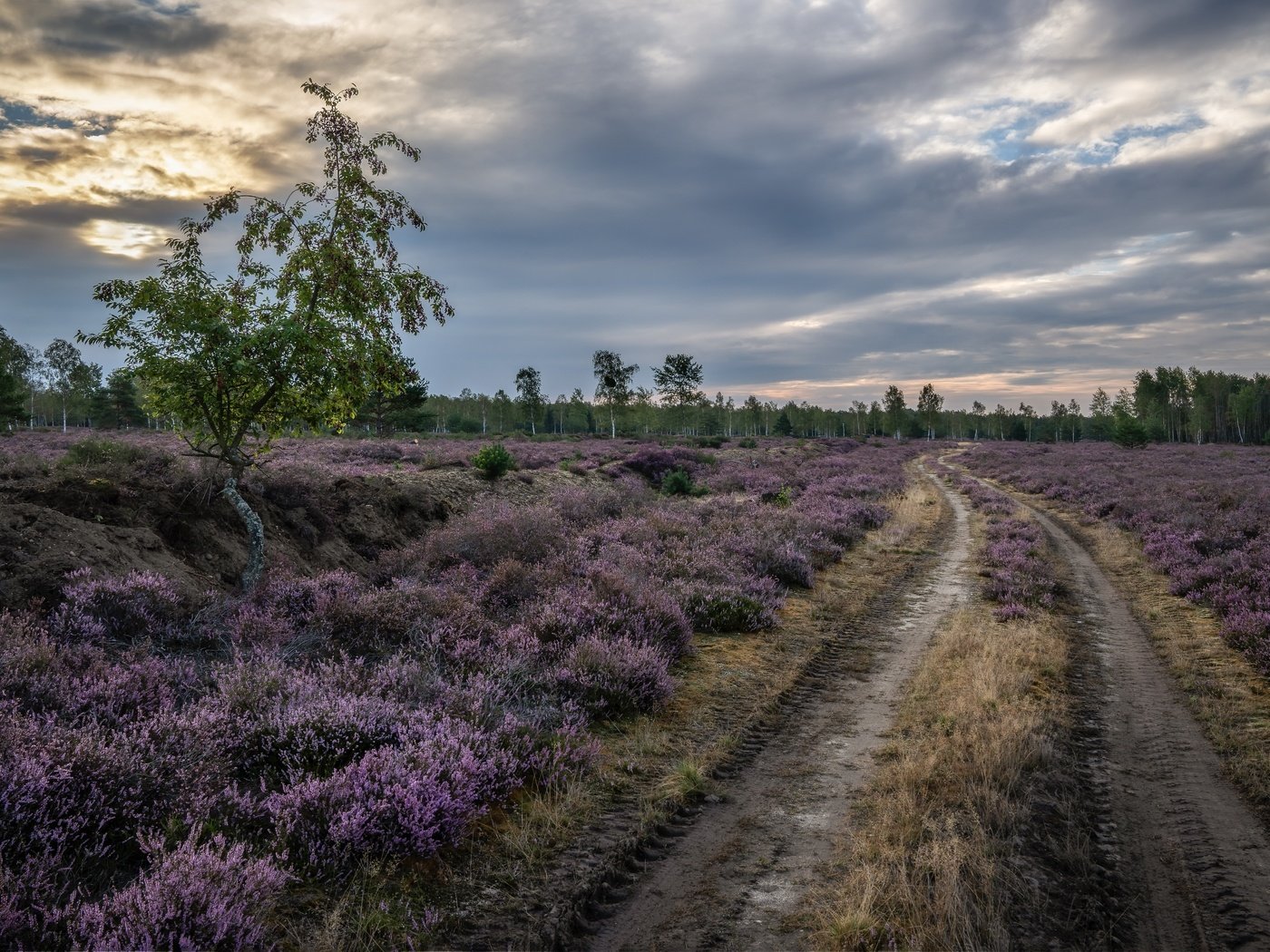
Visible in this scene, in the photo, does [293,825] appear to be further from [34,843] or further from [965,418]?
[965,418]

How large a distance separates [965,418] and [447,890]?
197 metres

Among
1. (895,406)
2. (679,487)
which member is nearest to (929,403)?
(895,406)

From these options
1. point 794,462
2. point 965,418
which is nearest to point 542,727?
point 794,462

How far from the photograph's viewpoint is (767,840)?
496 centimetres

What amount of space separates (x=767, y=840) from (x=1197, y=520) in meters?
20.6

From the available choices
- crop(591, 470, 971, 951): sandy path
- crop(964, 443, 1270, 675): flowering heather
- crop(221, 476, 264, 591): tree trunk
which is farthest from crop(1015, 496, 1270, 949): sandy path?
crop(221, 476, 264, 591): tree trunk

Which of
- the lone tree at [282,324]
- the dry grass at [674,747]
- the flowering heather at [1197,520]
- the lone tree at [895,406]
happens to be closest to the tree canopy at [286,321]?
the lone tree at [282,324]

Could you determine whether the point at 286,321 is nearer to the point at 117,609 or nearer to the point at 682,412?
the point at 117,609

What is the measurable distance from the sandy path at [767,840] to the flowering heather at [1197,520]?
6.45m

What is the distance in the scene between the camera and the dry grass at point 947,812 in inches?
153

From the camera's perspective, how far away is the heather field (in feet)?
11.8

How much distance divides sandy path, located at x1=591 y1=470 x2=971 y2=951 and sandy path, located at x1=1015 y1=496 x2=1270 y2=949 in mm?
2044

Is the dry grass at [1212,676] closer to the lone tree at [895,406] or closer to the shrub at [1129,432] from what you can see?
the shrub at [1129,432]

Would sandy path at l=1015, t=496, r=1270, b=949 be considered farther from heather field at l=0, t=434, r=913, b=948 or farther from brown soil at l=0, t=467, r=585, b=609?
brown soil at l=0, t=467, r=585, b=609
